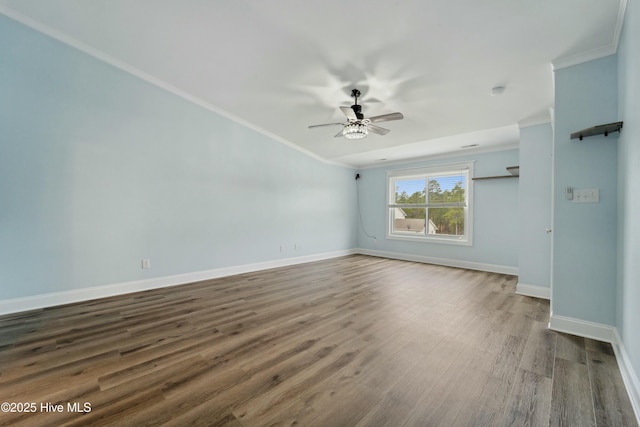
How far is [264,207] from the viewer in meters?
5.19

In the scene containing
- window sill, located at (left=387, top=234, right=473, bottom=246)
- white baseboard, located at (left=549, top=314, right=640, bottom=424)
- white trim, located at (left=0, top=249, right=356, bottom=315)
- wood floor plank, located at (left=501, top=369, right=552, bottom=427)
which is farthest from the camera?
window sill, located at (left=387, top=234, right=473, bottom=246)

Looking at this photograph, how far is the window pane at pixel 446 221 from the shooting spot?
5.56 m

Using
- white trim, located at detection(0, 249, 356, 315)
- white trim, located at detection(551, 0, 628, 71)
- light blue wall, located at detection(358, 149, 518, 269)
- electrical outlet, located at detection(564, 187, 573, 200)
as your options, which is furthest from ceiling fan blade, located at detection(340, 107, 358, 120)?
light blue wall, located at detection(358, 149, 518, 269)

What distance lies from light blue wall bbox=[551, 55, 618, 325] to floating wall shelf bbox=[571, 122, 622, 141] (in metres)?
0.10

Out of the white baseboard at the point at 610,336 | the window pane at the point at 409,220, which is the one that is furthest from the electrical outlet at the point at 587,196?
the window pane at the point at 409,220

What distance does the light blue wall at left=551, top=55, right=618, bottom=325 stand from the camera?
2229 millimetres

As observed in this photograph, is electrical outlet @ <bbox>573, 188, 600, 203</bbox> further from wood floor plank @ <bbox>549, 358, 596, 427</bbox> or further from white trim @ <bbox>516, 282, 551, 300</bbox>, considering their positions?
white trim @ <bbox>516, 282, 551, 300</bbox>

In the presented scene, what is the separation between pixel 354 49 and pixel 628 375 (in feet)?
10.9

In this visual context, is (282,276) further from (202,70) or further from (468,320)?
(202,70)

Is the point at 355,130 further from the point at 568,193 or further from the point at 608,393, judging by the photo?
the point at 608,393

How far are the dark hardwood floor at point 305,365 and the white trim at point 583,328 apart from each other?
9 cm

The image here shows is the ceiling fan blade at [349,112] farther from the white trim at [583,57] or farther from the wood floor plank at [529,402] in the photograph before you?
the wood floor plank at [529,402]

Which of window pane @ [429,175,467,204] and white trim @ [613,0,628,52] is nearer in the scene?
white trim @ [613,0,628,52]

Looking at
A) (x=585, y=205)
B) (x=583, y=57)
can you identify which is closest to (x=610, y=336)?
(x=585, y=205)
